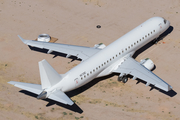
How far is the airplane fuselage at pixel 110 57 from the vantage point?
1885 inches

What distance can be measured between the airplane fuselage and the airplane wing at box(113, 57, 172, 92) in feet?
4.27

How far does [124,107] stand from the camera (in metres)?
48.8

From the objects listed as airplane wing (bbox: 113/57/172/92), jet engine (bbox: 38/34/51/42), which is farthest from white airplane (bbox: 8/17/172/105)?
jet engine (bbox: 38/34/51/42)

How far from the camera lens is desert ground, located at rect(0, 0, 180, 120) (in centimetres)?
4831

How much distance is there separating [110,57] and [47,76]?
13.5 metres

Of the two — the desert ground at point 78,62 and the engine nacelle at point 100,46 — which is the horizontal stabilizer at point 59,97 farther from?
the engine nacelle at point 100,46

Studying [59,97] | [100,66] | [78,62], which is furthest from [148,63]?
[59,97]

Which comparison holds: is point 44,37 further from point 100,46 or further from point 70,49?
point 100,46

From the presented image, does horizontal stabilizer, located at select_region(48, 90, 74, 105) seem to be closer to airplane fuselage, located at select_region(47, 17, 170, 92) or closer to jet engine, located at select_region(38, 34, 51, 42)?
airplane fuselage, located at select_region(47, 17, 170, 92)

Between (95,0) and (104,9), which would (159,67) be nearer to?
(104,9)

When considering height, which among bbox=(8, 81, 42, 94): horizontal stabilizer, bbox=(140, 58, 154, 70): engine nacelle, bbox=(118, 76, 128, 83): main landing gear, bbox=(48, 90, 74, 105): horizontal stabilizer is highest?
bbox=(140, 58, 154, 70): engine nacelle

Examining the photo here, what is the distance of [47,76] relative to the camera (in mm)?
44625

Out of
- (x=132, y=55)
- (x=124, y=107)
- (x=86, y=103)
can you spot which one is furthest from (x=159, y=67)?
(x=86, y=103)

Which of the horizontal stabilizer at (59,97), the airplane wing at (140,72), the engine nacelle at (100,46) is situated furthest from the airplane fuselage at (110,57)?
the engine nacelle at (100,46)
